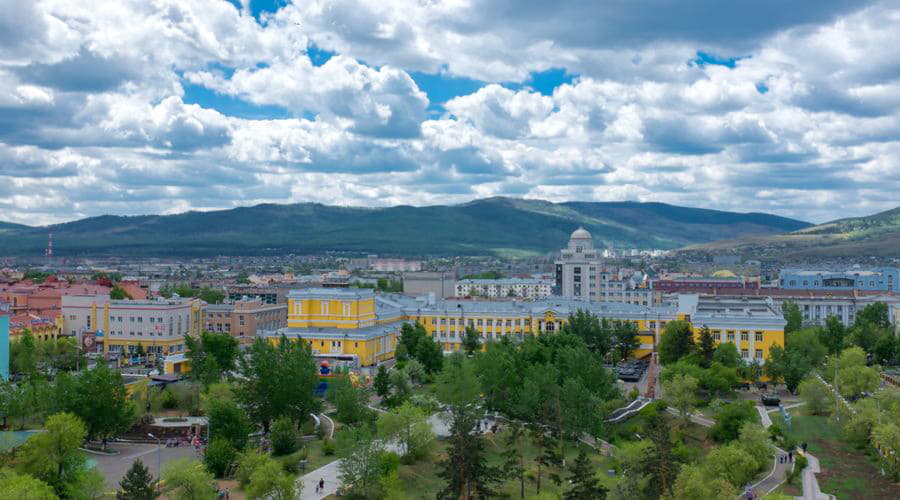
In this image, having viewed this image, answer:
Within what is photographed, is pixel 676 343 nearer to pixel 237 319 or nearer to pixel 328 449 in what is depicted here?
pixel 328 449

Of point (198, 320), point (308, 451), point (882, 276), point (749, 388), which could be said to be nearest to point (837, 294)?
point (882, 276)

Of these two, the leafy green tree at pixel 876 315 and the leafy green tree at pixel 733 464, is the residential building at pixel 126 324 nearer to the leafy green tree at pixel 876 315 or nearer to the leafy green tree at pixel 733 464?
the leafy green tree at pixel 733 464

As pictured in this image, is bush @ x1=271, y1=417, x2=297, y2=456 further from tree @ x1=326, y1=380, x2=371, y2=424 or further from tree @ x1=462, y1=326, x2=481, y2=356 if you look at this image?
tree @ x1=462, y1=326, x2=481, y2=356

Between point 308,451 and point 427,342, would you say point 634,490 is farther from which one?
point 427,342

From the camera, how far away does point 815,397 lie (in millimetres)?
59625

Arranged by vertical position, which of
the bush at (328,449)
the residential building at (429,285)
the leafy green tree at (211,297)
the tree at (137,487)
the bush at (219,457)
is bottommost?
the bush at (328,449)

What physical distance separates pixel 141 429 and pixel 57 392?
18.8 feet

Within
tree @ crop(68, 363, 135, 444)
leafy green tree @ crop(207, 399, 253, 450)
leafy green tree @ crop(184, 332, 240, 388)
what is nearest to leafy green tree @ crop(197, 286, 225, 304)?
leafy green tree @ crop(184, 332, 240, 388)

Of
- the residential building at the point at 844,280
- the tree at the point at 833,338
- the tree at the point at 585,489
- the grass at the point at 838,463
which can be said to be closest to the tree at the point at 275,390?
the tree at the point at 585,489

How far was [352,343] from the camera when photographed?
7775 centimetres

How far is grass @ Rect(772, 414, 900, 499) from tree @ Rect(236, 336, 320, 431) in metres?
27.9

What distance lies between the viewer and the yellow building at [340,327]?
3061 inches

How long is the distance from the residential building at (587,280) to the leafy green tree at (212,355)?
5334cm

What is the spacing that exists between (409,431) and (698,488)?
15.9m
